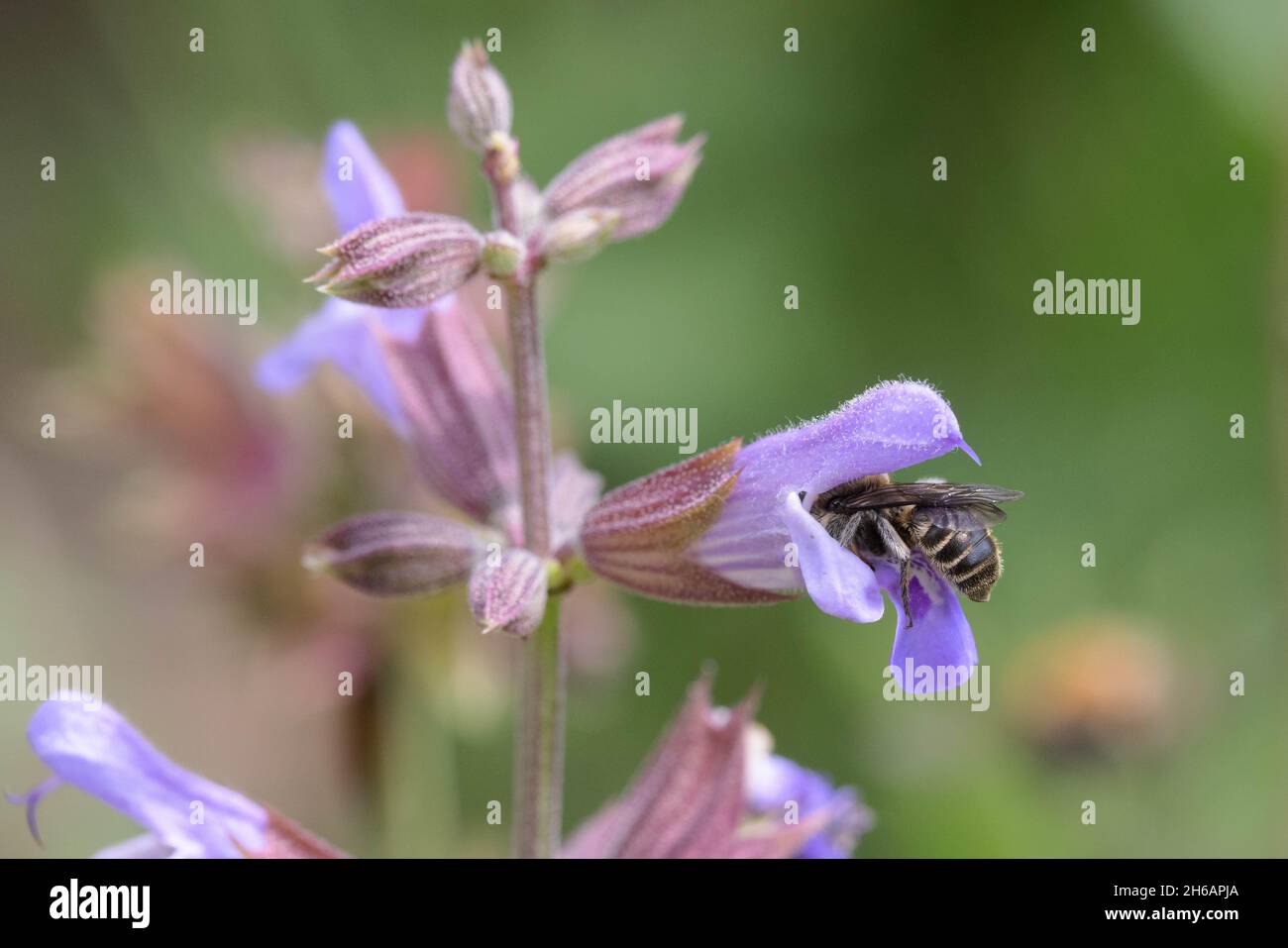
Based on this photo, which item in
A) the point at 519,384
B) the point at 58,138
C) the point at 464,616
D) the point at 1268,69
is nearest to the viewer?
the point at 519,384

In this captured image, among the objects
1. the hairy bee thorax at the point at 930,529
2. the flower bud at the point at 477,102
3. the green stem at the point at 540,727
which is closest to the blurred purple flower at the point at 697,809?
the green stem at the point at 540,727

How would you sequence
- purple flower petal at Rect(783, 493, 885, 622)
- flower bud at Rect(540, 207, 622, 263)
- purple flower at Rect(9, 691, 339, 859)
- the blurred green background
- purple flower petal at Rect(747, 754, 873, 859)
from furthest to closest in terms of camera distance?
1. the blurred green background
2. purple flower petal at Rect(747, 754, 873, 859)
3. purple flower at Rect(9, 691, 339, 859)
4. flower bud at Rect(540, 207, 622, 263)
5. purple flower petal at Rect(783, 493, 885, 622)

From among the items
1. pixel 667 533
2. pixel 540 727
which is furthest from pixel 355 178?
pixel 540 727

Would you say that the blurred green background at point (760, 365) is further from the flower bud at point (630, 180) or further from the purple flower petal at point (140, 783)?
the flower bud at point (630, 180)

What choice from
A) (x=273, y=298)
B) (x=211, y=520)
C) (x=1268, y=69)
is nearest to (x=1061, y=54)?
(x=1268, y=69)

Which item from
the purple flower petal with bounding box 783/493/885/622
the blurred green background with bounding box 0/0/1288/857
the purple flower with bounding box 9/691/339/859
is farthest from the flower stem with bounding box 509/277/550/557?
the blurred green background with bounding box 0/0/1288/857

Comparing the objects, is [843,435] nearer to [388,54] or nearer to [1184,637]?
[1184,637]

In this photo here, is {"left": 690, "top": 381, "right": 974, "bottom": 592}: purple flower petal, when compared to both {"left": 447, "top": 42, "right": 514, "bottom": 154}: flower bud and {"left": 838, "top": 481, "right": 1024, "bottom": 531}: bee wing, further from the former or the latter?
{"left": 447, "top": 42, "right": 514, "bottom": 154}: flower bud
